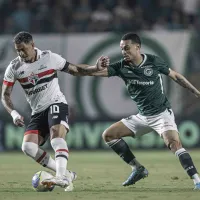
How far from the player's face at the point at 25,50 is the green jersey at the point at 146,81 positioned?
1191 mm

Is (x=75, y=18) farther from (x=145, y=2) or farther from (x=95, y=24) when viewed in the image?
(x=145, y=2)

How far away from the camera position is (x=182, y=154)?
9.70m

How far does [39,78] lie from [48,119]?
0.57 meters

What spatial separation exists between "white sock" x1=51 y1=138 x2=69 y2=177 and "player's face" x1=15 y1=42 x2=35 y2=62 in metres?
1.20

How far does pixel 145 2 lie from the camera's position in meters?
19.7

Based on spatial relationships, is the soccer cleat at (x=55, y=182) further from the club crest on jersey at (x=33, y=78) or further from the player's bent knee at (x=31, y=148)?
the club crest on jersey at (x=33, y=78)

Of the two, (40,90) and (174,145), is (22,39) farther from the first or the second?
(174,145)

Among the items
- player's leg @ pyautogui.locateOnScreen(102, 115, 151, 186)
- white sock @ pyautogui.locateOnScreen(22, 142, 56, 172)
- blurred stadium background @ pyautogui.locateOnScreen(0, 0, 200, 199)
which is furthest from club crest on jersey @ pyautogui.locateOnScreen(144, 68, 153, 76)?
blurred stadium background @ pyautogui.locateOnScreen(0, 0, 200, 199)

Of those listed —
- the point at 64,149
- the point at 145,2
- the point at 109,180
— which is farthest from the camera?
the point at 145,2

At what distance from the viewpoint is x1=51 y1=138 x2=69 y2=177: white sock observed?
9.39 m

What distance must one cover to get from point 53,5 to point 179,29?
3.76m

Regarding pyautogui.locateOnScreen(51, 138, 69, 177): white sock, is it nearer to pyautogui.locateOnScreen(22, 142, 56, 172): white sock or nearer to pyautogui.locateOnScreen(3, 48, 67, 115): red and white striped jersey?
pyautogui.locateOnScreen(22, 142, 56, 172): white sock

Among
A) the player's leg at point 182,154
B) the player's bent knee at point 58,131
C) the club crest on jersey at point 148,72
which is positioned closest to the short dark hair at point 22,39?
the player's bent knee at point 58,131

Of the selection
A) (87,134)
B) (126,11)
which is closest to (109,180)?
(87,134)
